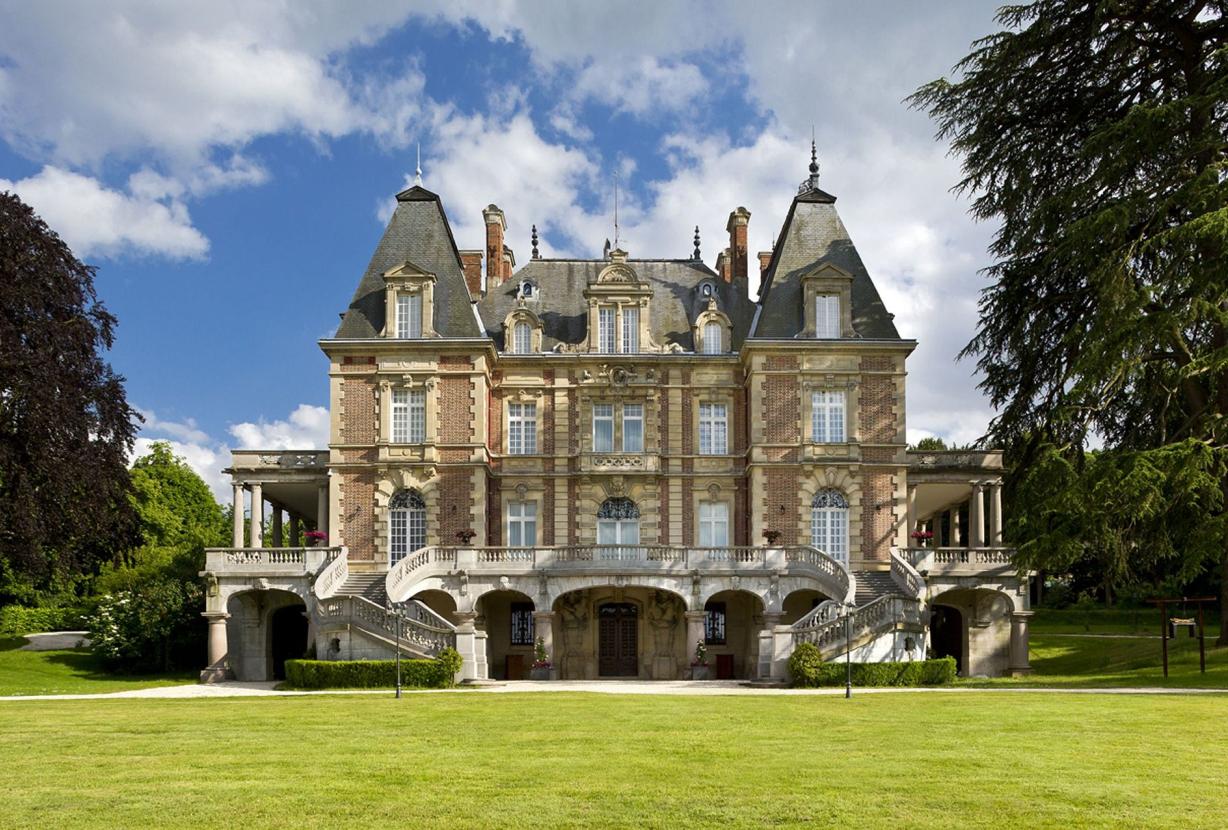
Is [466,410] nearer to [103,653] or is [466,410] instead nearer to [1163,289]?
[103,653]

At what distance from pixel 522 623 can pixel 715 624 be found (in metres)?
6.03

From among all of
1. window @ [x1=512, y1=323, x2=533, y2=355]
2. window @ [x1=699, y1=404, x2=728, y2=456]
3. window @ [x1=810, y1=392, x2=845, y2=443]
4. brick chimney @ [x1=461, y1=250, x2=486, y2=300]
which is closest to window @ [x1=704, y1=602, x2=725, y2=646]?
window @ [x1=699, y1=404, x2=728, y2=456]

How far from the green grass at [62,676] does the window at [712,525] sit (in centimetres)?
1600

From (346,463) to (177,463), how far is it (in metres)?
33.8

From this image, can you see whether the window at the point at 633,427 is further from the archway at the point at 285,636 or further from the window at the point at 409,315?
the archway at the point at 285,636

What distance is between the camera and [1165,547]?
A: 30828 mm

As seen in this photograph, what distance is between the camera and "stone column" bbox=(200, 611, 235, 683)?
36.8 metres

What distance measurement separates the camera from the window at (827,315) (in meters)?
40.5

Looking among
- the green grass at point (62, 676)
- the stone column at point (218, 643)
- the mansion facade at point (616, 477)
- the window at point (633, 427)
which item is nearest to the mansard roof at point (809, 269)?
the mansion facade at point (616, 477)

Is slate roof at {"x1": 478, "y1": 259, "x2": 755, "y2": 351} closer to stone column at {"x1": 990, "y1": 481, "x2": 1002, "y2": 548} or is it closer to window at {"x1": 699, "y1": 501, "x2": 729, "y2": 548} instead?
window at {"x1": 699, "y1": 501, "x2": 729, "y2": 548}

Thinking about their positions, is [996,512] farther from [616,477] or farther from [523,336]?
[523,336]

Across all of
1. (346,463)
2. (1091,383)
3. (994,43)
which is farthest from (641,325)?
(1091,383)

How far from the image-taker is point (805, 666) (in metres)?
30.3

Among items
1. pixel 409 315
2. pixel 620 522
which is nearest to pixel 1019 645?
pixel 620 522
